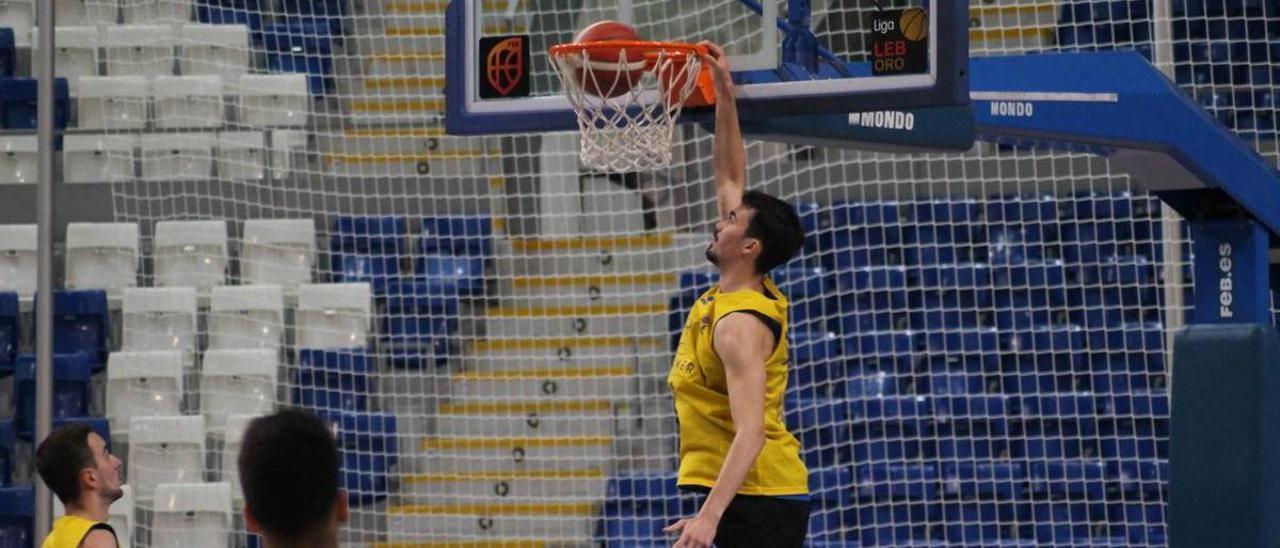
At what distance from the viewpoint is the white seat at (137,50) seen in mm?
11336

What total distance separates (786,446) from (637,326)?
5.39 meters

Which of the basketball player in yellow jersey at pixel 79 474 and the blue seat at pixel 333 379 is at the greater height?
the blue seat at pixel 333 379

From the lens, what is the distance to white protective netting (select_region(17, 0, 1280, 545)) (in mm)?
9766

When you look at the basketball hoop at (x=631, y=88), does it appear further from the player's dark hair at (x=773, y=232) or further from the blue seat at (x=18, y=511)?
the blue seat at (x=18, y=511)

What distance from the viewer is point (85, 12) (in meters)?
11.7

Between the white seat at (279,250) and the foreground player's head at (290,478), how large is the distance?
7.71m

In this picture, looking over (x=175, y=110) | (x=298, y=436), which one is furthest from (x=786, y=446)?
(x=175, y=110)

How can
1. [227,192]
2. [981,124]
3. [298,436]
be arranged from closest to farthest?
[298,436], [981,124], [227,192]

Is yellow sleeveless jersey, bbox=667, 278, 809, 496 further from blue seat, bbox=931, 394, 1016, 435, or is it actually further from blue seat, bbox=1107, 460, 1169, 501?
blue seat, bbox=1107, 460, 1169, 501

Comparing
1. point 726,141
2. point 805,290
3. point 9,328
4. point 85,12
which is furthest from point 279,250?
point 726,141

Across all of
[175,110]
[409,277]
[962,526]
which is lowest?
[962,526]

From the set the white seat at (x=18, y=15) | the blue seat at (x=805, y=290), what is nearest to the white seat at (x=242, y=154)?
the white seat at (x=18, y=15)

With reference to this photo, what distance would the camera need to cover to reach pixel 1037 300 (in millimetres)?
10195

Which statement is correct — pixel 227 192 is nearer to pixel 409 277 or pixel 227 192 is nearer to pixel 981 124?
pixel 409 277
